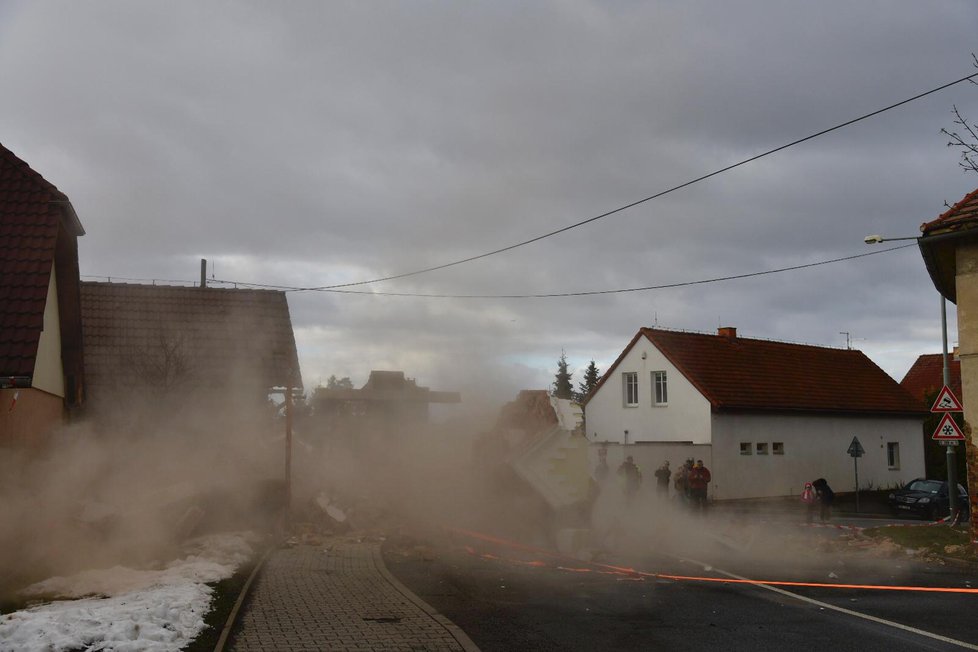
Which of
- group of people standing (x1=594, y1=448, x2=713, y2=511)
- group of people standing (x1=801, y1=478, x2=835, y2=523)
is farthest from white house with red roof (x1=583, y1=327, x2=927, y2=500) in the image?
group of people standing (x1=801, y1=478, x2=835, y2=523)

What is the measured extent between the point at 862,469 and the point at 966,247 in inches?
889

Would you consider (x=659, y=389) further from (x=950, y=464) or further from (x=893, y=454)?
(x=950, y=464)

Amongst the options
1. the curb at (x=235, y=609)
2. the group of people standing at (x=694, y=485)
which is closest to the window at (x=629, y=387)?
the group of people standing at (x=694, y=485)

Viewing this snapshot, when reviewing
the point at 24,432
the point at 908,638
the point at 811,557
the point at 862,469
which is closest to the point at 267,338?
the point at 24,432

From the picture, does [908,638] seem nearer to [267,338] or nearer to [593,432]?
[267,338]

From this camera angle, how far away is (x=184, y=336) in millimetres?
21984

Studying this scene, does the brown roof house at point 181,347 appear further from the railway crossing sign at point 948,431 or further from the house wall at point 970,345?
the railway crossing sign at point 948,431

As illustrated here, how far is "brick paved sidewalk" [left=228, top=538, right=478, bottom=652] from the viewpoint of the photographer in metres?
7.48

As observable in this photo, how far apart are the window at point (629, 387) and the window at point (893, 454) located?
11.9 m

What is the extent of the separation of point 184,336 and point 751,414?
817 inches

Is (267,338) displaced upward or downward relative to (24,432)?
upward

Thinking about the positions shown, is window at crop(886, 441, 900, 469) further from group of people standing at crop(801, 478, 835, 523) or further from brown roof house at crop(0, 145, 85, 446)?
brown roof house at crop(0, 145, 85, 446)

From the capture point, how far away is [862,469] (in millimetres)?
35219

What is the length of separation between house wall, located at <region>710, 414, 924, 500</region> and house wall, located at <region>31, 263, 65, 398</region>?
865 inches
